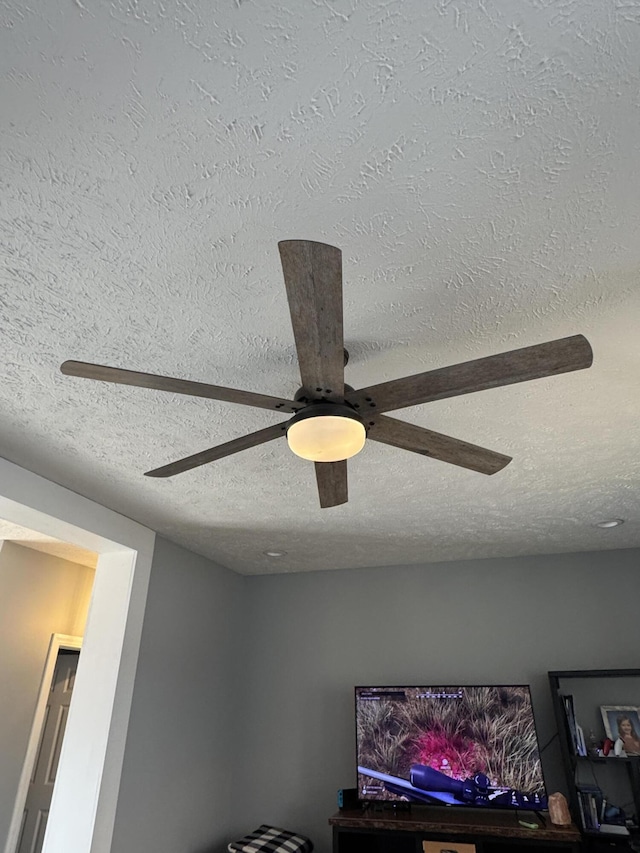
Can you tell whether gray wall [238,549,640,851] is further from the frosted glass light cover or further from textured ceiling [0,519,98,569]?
the frosted glass light cover

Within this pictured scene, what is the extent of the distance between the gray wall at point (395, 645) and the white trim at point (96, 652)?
1473 mm

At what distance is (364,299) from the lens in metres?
1.61

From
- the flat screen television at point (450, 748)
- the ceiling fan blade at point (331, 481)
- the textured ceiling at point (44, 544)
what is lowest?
the flat screen television at point (450, 748)

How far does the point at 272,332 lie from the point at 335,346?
49 centimetres

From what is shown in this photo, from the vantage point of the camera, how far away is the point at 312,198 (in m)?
1.31

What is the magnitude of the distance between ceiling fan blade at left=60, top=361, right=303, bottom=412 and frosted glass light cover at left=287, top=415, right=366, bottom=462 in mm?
86

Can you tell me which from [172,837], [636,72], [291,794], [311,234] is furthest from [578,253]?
[291,794]

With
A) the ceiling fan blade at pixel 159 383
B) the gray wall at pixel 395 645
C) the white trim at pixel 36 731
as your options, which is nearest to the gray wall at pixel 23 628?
the white trim at pixel 36 731

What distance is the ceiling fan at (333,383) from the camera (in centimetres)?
112

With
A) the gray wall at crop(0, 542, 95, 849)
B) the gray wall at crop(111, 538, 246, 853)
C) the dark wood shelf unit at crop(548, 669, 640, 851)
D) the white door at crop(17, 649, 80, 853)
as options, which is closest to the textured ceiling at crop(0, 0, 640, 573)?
the gray wall at crop(111, 538, 246, 853)

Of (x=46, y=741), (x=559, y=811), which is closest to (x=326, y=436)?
(x=559, y=811)

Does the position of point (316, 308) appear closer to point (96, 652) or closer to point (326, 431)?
point (326, 431)

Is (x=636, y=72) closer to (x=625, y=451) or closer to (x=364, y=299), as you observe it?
(x=364, y=299)

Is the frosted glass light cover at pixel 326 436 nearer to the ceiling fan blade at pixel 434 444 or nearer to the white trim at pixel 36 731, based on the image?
the ceiling fan blade at pixel 434 444
